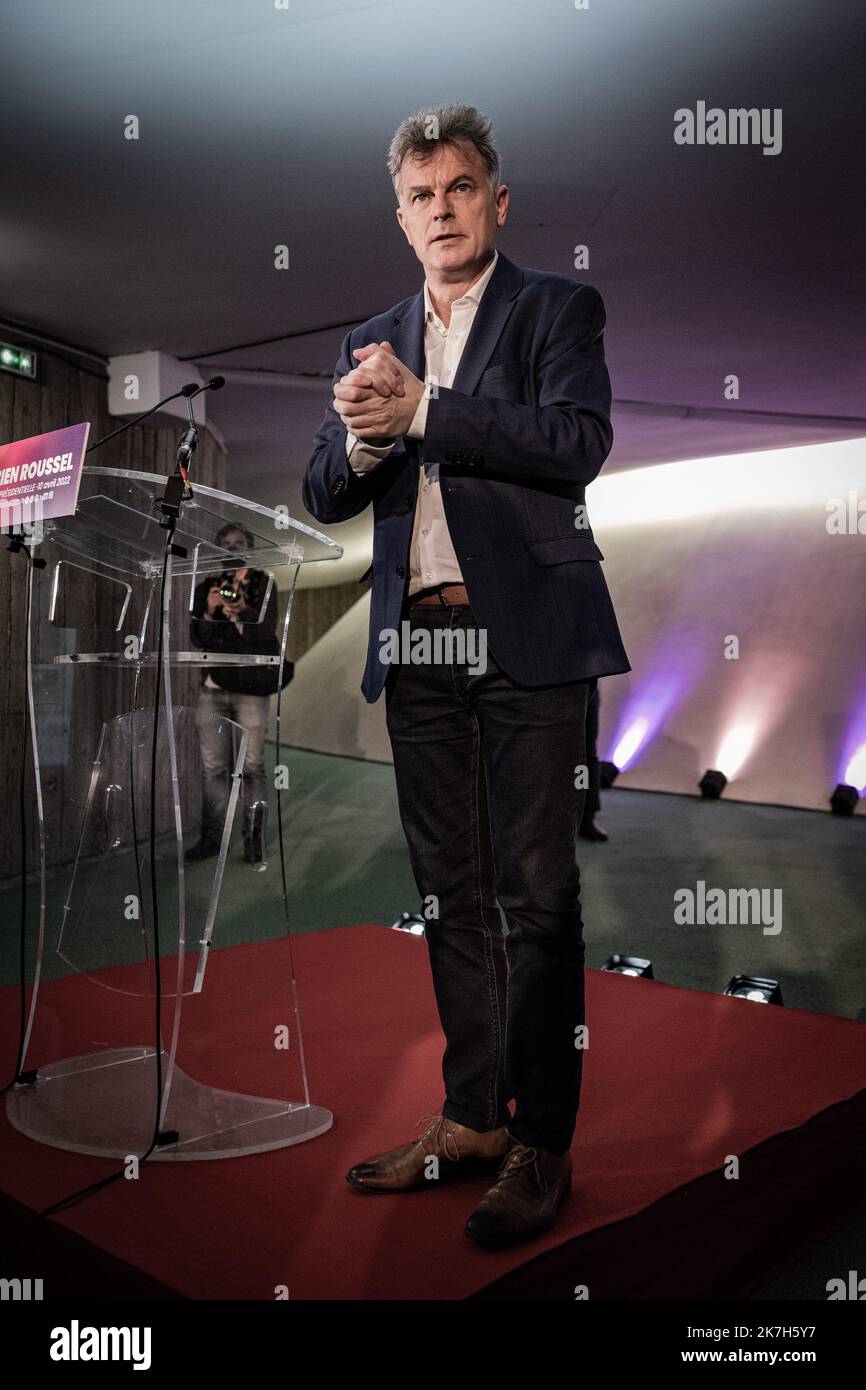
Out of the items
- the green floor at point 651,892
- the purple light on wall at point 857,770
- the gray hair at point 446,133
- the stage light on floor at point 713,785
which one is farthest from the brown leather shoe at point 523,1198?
the stage light on floor at point 713,785

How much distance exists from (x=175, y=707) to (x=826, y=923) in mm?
3234

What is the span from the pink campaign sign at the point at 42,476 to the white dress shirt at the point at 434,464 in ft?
1.48

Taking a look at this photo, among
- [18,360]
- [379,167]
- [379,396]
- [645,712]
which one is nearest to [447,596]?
[379,396]

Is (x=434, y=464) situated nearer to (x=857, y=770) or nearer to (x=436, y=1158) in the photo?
(x=436, y=1158)

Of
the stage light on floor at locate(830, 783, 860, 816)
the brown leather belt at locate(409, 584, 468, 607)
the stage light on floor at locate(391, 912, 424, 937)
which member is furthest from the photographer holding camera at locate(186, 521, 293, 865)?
the stage light on floor at locate(830, 783, 860, 816)

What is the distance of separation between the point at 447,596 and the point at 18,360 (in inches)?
183

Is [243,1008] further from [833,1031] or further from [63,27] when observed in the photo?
[63,27]

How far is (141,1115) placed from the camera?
198cm

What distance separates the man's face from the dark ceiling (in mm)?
1959

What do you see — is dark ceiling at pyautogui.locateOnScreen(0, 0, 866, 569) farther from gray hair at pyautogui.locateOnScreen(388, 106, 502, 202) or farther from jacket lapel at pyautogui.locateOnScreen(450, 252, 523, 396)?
jacket lapel at pyautogui.locateOnScreen(450, 252, 523, 396)

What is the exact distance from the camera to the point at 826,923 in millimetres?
4344

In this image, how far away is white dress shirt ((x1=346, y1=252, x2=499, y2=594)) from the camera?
171 cm

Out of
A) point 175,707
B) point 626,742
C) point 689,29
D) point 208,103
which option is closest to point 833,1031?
point 175,707

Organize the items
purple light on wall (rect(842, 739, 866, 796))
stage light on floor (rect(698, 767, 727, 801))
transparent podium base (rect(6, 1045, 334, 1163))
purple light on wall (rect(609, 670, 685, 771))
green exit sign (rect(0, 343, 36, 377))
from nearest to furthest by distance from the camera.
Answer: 1. transparent podium base (rect(6, 1045, 334, 1163))
2. green exit sign (rect(0, 343, 36, 377))
3. purple light on wall (rect(842, 739, 866, 796))
4. stage light on floor (rect(698, 767, 727, 801))
5. purple light on wall (rect(609, 670, 685, 771))
